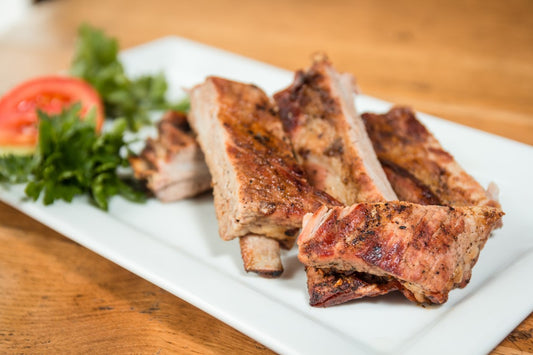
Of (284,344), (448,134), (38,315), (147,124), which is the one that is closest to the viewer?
(284,344)

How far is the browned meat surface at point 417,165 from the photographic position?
2805 millimetres

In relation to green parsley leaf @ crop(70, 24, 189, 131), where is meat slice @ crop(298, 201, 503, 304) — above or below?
above

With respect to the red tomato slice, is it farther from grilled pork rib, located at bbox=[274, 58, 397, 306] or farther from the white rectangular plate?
grilled pork rib, located at bbox=[274, 58, 397, 306]

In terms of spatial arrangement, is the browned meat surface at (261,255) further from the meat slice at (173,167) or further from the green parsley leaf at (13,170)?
the green parsley leaf at (13,170)

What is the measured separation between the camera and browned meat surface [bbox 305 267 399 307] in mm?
2414

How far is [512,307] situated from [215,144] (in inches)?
67.7

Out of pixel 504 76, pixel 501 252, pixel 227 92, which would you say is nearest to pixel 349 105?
pixel 227 92

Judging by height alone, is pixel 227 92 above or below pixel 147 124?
above

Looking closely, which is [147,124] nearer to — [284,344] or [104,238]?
[104,238]

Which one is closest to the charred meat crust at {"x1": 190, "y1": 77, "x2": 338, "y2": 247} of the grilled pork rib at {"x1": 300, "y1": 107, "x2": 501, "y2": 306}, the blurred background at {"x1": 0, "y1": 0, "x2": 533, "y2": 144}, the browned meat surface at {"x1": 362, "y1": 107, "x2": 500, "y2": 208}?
the grilled pork rib at {"x1": 300, "y1": 107, "x2": 501, "y2": 306}

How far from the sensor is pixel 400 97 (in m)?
4.82

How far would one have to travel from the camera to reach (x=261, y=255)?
2.74m

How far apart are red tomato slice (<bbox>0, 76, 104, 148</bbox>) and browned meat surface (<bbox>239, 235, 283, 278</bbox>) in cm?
186

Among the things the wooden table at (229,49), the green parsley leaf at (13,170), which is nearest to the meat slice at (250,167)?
the wooden table at (229,49)
